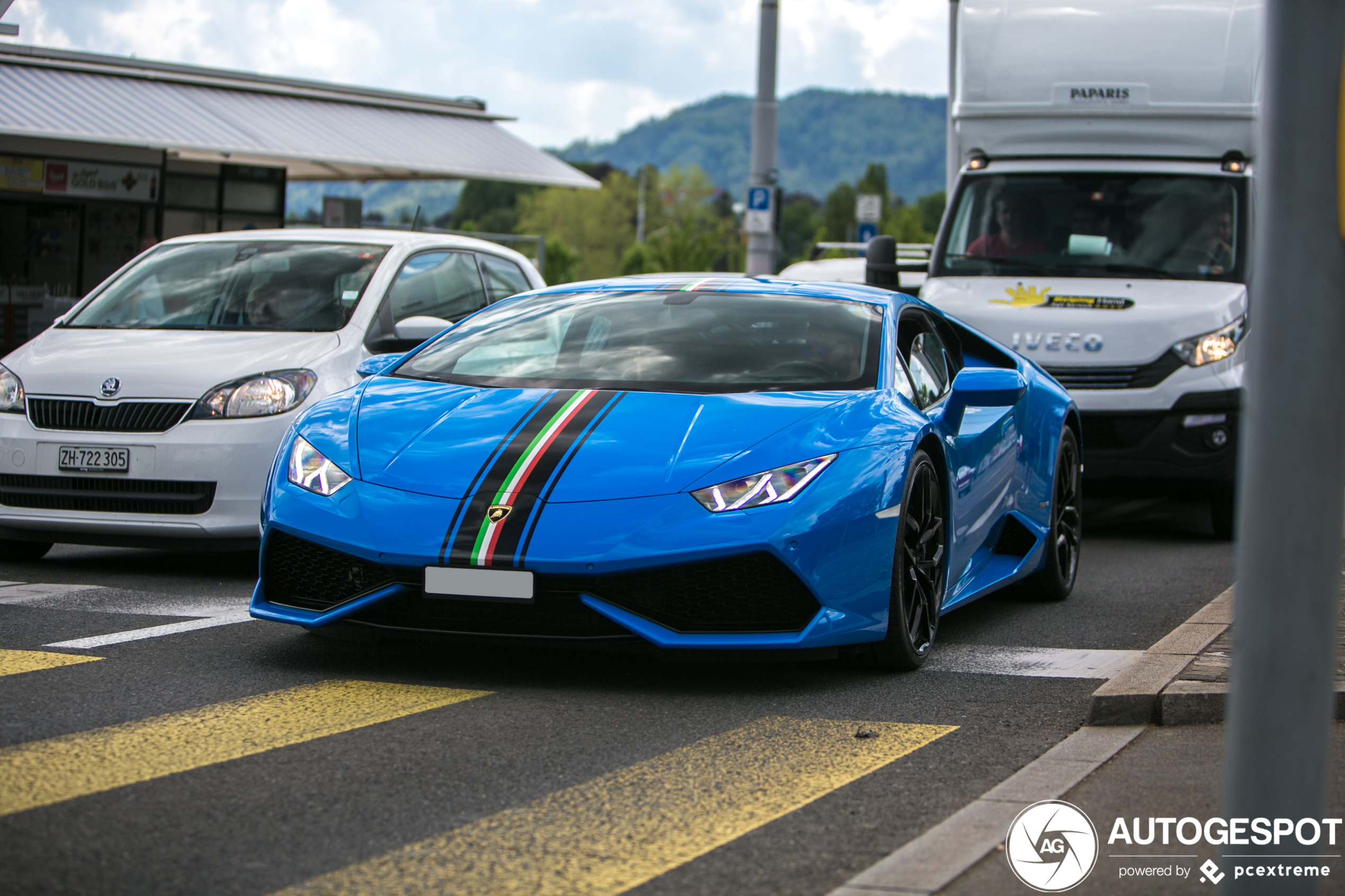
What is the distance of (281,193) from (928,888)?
20504mm

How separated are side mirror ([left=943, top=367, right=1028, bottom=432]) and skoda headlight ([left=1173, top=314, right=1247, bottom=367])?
3846mm

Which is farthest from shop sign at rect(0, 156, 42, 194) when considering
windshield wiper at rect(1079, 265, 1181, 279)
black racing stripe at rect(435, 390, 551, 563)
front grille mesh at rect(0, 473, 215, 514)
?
black racing stripe at rect(435, 390, 551, 563)

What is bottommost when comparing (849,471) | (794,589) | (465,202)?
(794,589)

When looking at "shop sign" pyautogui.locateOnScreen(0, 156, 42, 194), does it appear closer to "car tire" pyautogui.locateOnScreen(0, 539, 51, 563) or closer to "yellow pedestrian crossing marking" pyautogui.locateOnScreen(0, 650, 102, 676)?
"car tire" pyautogui.locateOnScreen(0, 539, 51, 563)

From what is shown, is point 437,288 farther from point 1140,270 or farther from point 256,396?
point 1140,270

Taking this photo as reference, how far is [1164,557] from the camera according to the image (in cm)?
900

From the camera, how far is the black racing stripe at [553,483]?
186 inches

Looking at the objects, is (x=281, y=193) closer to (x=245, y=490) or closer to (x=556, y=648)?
(x=245, y=490)

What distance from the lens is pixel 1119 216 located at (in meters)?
10.4

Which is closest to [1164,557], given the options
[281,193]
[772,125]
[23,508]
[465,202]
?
[23,508]

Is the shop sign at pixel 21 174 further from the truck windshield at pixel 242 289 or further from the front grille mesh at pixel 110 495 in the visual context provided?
the front grille mesh at pixel 110 495

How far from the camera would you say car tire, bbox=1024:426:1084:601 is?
7191 mm

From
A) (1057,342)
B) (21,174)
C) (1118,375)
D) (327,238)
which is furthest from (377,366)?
(21,174)

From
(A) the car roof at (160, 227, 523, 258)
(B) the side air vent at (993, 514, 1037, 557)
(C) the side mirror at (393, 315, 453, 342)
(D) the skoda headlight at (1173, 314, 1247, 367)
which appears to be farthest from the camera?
(D) the skoda headlight at (1173, 314, 1247, 367)
